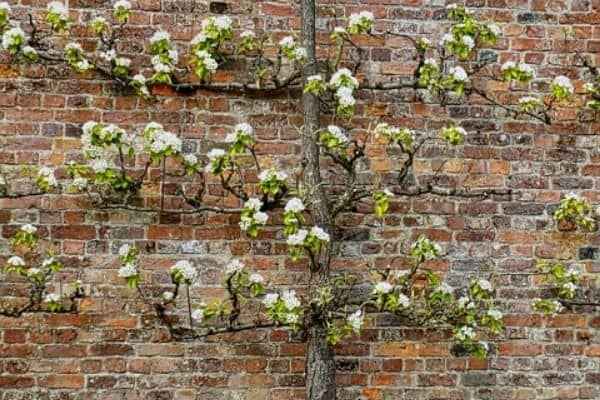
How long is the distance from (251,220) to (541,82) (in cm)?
139

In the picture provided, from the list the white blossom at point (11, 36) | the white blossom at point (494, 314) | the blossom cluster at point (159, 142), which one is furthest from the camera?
the white blossom at point (494, 314)

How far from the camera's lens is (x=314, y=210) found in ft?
10.3

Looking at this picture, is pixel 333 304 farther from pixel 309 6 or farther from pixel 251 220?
pixel 309 6

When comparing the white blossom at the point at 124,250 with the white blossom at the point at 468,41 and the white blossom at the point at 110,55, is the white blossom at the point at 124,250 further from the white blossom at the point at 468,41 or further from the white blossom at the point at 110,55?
the white blossom at the point at 468,41

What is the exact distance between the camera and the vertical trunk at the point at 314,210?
305 centimetres

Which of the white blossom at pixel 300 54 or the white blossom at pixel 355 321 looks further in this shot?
the white blossom at pixel 300 54

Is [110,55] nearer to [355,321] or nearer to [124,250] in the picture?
[124,250]

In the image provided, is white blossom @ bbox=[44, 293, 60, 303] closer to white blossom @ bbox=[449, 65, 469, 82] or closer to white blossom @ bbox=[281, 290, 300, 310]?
white blossom @ bbox=[281, 290, 300, 310]

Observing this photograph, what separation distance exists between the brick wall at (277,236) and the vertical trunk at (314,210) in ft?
0.28

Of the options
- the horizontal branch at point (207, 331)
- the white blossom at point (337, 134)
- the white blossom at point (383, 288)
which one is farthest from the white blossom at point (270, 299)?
the white blossom at point (337, 134)

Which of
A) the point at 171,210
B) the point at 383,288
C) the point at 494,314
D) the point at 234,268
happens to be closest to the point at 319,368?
the point at 383,288

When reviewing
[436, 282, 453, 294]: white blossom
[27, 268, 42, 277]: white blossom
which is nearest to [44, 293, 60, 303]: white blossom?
[27, 268, 42, 277]: white blossom

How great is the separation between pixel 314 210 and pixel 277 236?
0.19m

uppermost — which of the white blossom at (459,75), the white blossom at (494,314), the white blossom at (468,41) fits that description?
the white blossom at (468,41)
